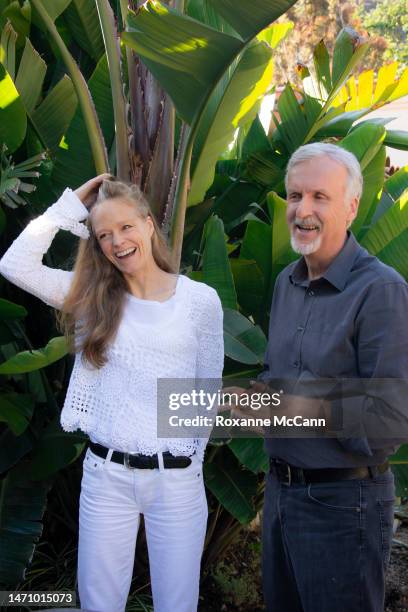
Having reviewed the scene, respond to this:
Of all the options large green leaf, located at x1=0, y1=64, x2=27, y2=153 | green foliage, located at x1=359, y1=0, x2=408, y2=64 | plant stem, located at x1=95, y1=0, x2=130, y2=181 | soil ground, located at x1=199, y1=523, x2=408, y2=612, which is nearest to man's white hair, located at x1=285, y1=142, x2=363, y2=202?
plant stem, located at x1=95, y1=0, x2=130, y2=181

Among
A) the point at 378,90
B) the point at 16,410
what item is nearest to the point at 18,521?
the point at 16,410

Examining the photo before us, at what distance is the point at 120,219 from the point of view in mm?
2457

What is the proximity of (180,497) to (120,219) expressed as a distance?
3.04ft

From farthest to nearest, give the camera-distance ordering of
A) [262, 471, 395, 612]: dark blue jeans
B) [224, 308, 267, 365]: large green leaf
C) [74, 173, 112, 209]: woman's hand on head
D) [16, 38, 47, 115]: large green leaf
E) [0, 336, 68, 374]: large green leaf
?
[16, 38, 47, 115]: large green leaf → [224, 308, 267, 365]: large green leaf → [74, 173, 112, 209]: woman's hand on head → [0, 336, 68, 374]: large green leaf → [262, 471, 395, 612]: dark blue jeans

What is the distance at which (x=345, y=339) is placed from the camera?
81.9 inches

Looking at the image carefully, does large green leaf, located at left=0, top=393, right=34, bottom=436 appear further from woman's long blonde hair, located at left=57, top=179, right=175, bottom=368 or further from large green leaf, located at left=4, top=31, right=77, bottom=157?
large green leaf, located at left=4, top=31, right=77, bottom=157

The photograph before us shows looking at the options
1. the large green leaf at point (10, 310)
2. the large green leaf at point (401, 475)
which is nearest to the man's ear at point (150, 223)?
the large green leaf at point (10, 310)

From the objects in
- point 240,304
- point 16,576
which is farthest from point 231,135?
point 16,576

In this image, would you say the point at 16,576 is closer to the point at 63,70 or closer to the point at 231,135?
the point at 231,135

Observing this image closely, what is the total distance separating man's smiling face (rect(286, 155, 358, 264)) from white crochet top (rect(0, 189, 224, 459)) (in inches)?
18.5

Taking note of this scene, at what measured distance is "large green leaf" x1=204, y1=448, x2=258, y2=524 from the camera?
340cm

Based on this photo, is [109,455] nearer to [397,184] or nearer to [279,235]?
[279,235]

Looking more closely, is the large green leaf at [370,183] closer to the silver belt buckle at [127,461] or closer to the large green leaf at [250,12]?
the large green leaf at [250,12]

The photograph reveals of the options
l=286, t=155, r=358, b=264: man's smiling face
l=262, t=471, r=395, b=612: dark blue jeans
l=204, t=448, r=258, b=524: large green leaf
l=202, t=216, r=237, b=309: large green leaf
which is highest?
l=202, t=216, r=237, b=309: large green leaf
